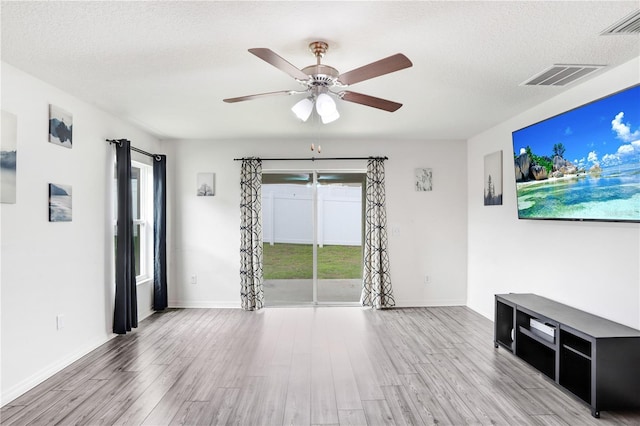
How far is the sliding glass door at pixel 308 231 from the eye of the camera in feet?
18.1

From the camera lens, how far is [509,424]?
2.35m

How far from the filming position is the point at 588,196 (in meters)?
2.90

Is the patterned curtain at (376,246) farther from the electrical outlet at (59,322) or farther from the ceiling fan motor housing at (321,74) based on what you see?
the electrical outlet at (59,322)

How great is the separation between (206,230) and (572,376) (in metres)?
4.53

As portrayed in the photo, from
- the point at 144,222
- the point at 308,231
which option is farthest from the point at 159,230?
the point at 308,231

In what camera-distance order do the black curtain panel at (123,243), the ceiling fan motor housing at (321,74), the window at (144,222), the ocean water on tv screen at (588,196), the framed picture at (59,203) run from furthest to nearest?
the window at (144,222) < the black curtain panel at (123,243) < the framed picture at (59,203) < the ocean water on tv screen at (588,196) < the ceiling fan motor housing at (321,74)

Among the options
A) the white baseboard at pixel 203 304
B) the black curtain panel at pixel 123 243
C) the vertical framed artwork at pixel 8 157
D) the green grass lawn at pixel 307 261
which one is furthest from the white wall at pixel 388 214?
the vertical framed artwork at pixel 8 157

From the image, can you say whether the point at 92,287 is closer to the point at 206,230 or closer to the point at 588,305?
the point at 206,230

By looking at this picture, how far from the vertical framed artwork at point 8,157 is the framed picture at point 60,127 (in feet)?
1.26

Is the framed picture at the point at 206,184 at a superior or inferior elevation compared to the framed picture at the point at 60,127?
inferior

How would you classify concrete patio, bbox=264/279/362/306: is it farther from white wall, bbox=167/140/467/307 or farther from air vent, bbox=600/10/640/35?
air vent, bbox=600/10/640/35

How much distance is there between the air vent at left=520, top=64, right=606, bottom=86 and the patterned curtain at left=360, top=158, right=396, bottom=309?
246 centimetres

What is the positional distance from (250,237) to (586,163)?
3965 mm

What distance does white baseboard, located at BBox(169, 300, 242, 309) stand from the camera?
17.5 ft
